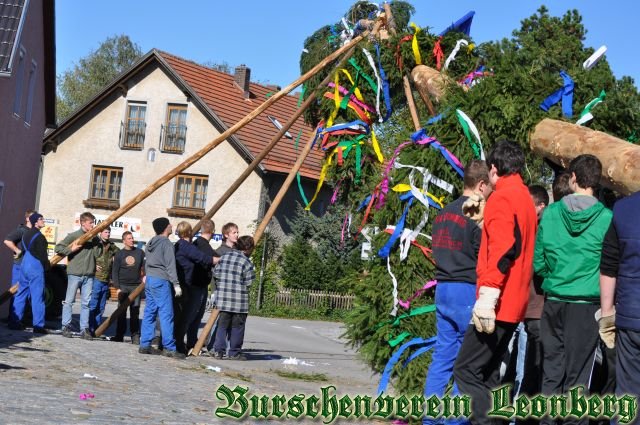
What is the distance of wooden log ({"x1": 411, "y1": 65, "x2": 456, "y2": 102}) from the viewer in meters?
9.56

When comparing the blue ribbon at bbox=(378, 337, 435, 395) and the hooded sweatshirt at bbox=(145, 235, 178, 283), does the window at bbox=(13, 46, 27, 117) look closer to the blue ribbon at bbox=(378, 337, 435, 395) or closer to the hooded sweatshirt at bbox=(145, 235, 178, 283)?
the hooded sweatshirt at bbox=(145, 235, 178, 283)

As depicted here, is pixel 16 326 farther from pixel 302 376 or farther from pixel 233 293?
pixel 302 376

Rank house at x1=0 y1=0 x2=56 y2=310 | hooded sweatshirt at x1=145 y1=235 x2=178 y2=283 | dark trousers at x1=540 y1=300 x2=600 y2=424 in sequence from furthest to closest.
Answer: house at x1=0 y1=0 x2=56 y2=310 → hooded sweatshirt at x1=145 y1=235 x2=178 y2=283 → dark trousers at x1=540 y1=300 x2=600 y2=424

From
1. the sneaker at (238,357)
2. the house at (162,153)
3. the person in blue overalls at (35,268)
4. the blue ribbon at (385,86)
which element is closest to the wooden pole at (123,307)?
the person in blue overalls at (35,268)

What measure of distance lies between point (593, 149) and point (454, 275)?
1693 mm

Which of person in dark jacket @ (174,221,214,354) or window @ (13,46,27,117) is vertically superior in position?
window @ (13,46,27,117)

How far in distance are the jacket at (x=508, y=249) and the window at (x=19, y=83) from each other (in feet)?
54.8

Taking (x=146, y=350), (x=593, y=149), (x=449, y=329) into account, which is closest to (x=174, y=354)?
(x=146, y=350)

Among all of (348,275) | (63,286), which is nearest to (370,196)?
(348,275)

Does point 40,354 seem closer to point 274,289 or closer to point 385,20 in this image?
point 385,20

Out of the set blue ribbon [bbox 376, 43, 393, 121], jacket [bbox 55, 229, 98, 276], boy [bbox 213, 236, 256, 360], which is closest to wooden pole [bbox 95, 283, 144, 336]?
jacket [bbox 55, 229, 98, 276]

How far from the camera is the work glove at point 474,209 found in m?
7.33

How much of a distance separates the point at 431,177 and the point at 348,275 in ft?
4.40

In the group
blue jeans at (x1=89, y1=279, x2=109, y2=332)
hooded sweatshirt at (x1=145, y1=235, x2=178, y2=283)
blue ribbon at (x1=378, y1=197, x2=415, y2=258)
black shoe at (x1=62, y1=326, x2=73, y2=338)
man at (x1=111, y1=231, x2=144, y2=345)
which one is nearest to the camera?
blue ribbon at (x1=378, y1=197, x2=415, y2=258)
